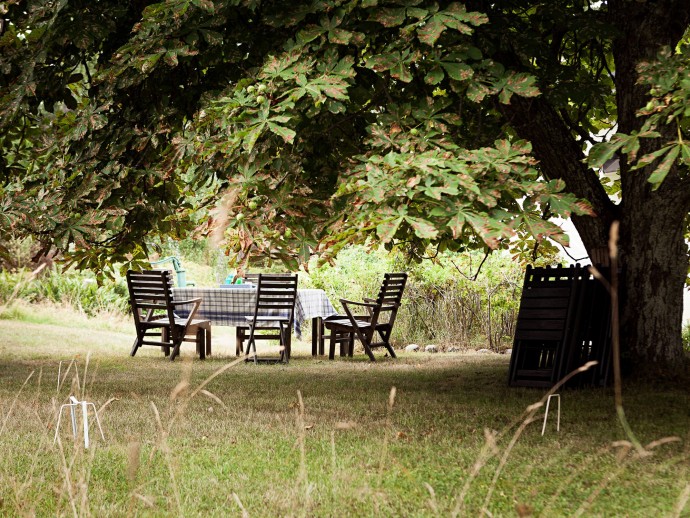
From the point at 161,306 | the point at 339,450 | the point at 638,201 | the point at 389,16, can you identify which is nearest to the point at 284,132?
the point at 389,16

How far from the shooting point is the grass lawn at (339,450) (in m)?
3.38

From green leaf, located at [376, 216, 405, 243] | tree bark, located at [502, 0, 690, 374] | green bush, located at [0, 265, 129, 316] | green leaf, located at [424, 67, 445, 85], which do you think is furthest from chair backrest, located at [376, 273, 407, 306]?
green bush, located at [0, 265, 129, 316]

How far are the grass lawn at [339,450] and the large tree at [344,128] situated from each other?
3.66 ft

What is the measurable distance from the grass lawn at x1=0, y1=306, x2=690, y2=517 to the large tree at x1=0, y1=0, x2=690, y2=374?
3.66 ft

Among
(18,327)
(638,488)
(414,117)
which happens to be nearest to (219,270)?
(18,327)

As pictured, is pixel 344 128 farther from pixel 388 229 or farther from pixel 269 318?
pixel 269 318

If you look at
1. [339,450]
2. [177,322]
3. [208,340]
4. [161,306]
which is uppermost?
[161,306]

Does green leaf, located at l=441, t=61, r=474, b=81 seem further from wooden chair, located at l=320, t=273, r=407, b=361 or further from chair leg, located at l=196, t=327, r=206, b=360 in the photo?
chair leg, located at l=196, t=327, r=206, b=360

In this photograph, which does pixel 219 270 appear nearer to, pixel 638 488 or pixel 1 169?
pixel 1 169

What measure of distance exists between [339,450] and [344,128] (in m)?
2.68

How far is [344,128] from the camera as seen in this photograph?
6.34 m

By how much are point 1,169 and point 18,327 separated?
708 centimetres

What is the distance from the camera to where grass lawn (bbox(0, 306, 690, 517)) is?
338 cm

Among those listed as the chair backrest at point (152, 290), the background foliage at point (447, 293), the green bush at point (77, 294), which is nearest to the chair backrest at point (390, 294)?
the background foliage at point (447, 293)
